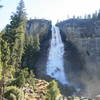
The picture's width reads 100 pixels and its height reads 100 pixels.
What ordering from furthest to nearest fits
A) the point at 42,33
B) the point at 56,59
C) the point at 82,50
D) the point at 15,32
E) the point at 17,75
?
the point at 42,33 < the point at 82,50 < the point at 56,59 < the point at 17,75 < the point at 15,32

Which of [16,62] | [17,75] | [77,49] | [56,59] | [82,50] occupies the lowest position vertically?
[56,59]

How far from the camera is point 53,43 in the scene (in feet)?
358

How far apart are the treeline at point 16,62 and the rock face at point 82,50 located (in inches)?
582

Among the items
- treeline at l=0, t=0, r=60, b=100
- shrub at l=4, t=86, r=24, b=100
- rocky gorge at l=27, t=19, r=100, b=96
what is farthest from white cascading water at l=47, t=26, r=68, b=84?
shrub at l=4, t=86, r=24, b=100

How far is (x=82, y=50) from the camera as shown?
343 ft

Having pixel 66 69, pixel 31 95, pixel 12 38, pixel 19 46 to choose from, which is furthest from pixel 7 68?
pixel 66 69

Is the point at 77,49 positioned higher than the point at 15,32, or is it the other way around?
the point at 15,32

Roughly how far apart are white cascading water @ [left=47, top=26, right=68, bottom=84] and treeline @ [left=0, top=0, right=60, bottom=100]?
29.1ft

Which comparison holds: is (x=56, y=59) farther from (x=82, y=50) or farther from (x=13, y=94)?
(x=13, y=94)

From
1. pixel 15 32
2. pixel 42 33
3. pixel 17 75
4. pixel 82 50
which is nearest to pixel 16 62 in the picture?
pixel 17 75

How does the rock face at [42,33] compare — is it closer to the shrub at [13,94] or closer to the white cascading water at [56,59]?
the white cascading water at [56,59]

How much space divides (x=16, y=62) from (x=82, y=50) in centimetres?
4438

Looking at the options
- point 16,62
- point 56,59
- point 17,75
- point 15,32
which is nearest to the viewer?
point 15,32

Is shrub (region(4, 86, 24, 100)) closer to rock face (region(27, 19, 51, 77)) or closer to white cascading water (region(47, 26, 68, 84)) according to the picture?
white cascading water (region(47, 26, 68, 84))
